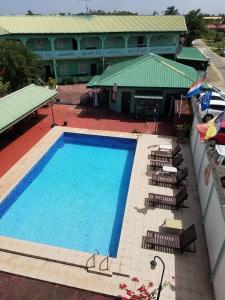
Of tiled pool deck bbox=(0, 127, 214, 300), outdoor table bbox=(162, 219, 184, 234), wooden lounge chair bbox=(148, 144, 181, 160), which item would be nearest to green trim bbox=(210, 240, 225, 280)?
tiled pool deck bbox=(0, 127, 214, 300)

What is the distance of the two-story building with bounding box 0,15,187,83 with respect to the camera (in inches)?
1435

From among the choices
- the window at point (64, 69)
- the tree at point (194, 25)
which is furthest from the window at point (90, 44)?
the tree at point (194, 25)

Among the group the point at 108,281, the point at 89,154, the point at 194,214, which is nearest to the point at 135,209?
the point at 194,214

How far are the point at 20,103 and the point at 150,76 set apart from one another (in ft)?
43.5

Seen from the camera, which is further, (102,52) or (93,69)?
(93,69)

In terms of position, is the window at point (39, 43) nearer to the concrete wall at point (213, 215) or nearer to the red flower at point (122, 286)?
the concrete wall at point (213, 215)

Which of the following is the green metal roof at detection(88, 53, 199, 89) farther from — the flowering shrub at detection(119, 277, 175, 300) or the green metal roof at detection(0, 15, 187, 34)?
the flowering shrub at detection(119, 277, 175, 300)

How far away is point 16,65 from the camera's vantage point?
26047 millimetres

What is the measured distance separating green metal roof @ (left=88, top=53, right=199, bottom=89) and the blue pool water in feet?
23.1

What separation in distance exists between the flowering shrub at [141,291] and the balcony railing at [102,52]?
34.4 meters

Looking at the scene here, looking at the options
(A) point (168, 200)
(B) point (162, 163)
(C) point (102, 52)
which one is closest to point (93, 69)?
(C) point (102, 52)

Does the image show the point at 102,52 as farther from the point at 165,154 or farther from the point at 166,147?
the point at 165,154

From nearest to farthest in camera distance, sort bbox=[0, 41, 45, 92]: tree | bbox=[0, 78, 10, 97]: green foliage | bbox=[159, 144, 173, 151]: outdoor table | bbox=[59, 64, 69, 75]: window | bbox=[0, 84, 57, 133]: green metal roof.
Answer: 1. bbox=[0, 84, 57, 133]: green metal roof
2. bbox=[159, 144, 173, 151]: outdoor table
3. bbox=[0, 78, 10, 97]: green foliage
4. bbox=[0, 41, 45, 92]: tree
5. bbox=[59, 64, 69, 75]: window

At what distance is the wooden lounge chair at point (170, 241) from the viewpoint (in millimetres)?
11219
